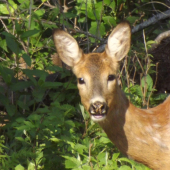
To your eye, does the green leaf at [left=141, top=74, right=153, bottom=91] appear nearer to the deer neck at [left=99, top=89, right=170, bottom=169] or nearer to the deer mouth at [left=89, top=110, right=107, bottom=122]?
the deer neck at [left=99, top=89, right=170, bottom=169]

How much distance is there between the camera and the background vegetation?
13.7 ft

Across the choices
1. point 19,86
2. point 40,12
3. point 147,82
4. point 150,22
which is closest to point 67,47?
point 19,86

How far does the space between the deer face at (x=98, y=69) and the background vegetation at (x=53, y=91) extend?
0.33 meters

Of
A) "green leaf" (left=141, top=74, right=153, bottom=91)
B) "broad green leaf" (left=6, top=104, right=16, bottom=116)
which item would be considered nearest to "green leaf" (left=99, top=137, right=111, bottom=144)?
"broad green leaf" (left=6, top=104, right=16, bottom=116)

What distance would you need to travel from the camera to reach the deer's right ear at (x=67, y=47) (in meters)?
4.24

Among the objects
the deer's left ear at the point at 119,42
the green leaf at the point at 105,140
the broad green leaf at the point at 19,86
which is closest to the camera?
the deer's left ear at the point at 119,42

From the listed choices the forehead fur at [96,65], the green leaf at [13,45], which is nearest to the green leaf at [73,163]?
the forehead fur at [96,65]

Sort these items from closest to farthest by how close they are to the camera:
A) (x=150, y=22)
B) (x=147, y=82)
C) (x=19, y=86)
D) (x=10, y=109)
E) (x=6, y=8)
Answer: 1. (x=19, y=86)
2. (x=10, y=109)
3. (x=147, y=82)
4. (x=6, y=8)
5. (x=150, y=22)

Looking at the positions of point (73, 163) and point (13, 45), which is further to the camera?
point (13, 45)

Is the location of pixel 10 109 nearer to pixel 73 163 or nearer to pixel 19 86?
pixel 19 86

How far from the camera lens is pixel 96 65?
4020mm

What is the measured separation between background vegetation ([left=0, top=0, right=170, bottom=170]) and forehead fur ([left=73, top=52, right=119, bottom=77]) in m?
0.46

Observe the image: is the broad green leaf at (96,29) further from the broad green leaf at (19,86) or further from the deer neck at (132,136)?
the deer neck at (132,136)

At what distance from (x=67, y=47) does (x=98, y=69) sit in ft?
1.68
